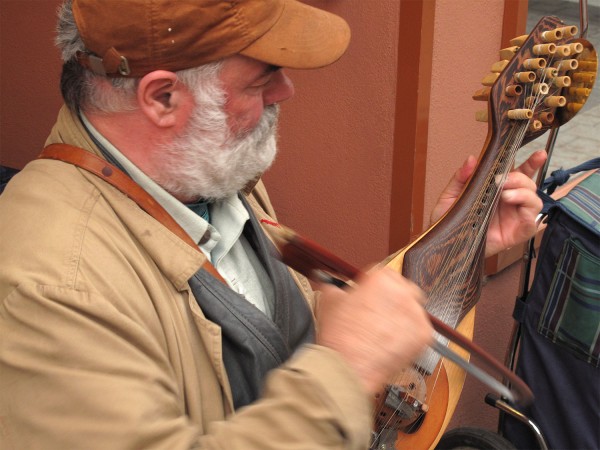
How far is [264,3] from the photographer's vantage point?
141cm

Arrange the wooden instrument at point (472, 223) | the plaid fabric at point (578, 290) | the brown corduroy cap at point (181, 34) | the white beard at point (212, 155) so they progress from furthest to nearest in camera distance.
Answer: the plaid fabric at point (578, 290), the wooden instrument at point (472, 223), the white beard at point (212, 155), the brown corduroy cap at point (181, 34)

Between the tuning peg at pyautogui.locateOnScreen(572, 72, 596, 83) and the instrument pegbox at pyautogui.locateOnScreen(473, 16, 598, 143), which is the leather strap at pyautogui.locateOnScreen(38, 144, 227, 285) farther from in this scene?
the tuning peg at pyautogui.locateOnScreen(572, 72, 596, 83)

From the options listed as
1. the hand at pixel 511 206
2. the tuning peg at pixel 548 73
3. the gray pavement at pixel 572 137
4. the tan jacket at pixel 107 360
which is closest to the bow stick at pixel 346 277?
the tan jacket at pixel 107 360

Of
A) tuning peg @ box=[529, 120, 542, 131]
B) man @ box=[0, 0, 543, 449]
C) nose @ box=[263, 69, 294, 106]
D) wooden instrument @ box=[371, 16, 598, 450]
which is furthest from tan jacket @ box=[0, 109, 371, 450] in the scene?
tuning peg @ box=[529, 120, 542, 131]

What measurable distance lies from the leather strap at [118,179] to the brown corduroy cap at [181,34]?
0.54ft

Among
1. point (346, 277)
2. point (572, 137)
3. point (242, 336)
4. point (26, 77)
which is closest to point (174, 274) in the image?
point (242, 336)

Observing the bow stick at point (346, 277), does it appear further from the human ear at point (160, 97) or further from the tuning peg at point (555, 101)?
the tuning peg at point (555, 101)

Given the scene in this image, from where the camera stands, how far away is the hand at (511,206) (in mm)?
1833

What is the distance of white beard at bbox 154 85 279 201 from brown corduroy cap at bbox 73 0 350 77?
0.34 ft

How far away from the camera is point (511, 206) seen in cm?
189

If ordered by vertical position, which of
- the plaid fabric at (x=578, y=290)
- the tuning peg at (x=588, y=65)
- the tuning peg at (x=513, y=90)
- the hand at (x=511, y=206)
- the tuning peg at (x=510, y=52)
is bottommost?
the plaid fabric at (x=578, y=290)

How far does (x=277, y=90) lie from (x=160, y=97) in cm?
25

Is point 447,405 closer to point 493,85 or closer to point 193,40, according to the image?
point 493,85

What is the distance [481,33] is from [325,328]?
216cm
